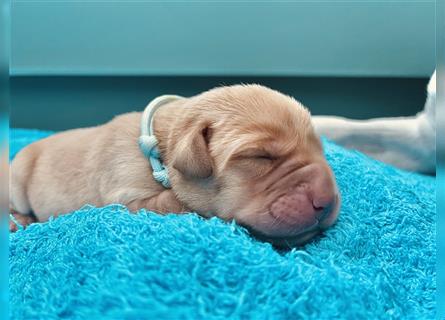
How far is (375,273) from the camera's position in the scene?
1556 mm

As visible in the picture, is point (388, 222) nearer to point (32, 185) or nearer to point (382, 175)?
point (382, 175)

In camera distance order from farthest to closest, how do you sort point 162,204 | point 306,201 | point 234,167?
point 162,204
point 234,167
point 306,201

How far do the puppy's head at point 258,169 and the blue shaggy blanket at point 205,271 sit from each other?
0.09m

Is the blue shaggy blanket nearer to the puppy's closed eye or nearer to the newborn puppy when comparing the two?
the newborn puppy

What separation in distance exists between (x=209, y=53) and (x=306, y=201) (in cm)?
275

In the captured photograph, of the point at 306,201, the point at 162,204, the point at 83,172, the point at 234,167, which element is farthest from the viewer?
the point at 83,172

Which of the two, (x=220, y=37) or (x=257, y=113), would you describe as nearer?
(x=257, y=113)

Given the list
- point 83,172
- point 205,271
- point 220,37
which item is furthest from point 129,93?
point 205,271

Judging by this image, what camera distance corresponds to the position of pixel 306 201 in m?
1.59

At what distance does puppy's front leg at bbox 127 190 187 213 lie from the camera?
184 centimetres

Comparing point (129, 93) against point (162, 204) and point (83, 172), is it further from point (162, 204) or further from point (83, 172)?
point (162, 204)

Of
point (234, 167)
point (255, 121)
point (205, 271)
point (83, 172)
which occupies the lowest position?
point (83, 172)

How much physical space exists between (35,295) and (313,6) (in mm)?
3225

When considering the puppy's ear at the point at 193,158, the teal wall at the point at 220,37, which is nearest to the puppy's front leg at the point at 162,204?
the puppy's ear at the point at 193,158
